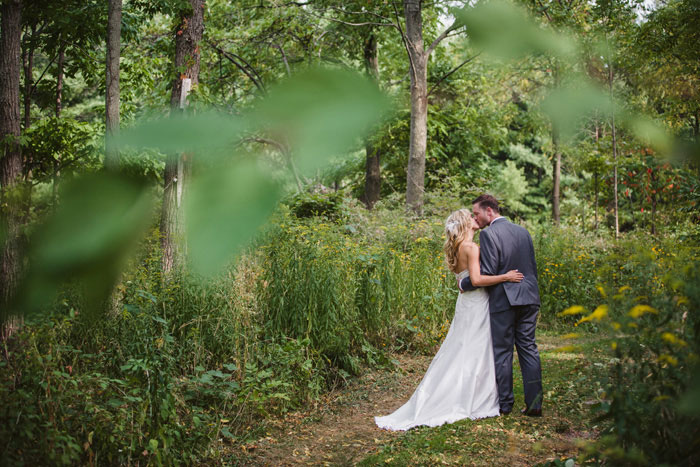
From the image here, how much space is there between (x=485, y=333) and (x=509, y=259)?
1.94ft

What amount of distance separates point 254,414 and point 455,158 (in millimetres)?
3438

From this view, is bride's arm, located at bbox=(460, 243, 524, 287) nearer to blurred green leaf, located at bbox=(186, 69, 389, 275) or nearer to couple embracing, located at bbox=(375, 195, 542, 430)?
couple embracing, located at bbox=(375, 195, 542, 430)

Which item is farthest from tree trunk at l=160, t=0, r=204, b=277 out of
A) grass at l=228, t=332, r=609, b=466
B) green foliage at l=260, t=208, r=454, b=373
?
green foliage at l=260, t=208, r=454, b=373

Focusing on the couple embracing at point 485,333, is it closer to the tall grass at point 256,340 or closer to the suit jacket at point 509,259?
the suit jacket at point 509,259

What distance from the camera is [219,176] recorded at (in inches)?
16.4

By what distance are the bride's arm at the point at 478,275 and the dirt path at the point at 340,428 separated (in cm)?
117

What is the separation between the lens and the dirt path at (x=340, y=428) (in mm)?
3367

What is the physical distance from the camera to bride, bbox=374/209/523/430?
154 inches

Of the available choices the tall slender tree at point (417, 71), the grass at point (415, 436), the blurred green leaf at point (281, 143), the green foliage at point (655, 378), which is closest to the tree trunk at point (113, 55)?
the blurred green leaf at point (281, 143)

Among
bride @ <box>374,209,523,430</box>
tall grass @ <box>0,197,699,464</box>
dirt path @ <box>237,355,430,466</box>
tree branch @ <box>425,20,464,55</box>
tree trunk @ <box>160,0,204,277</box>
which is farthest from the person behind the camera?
bride @ <box>374,209,523,430</box>

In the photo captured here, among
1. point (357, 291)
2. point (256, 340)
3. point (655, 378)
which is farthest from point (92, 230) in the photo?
point (357, 291)

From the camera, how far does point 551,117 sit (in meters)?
0.68

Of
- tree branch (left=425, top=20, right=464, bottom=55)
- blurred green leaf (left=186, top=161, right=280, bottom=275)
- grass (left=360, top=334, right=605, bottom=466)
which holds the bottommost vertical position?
grass (left=360, top=334, right=605, bottom=466)

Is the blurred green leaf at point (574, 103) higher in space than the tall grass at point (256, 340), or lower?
higher
